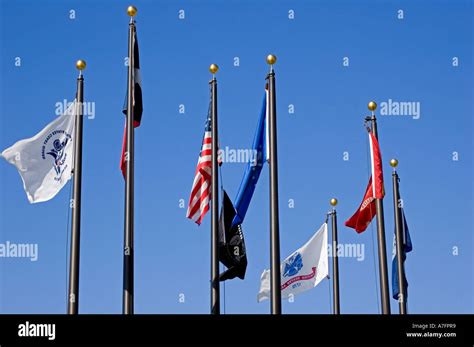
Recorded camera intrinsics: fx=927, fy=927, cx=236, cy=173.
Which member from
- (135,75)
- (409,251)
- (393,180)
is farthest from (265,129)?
(409,251)

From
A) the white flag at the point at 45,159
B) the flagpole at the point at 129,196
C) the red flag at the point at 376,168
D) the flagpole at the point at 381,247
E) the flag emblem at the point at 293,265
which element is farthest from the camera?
the flag emblem at the point at 293,265

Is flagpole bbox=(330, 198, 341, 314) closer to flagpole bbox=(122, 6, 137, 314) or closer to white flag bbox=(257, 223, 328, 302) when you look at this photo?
white flag bbox=(257, 223, 328, 302)

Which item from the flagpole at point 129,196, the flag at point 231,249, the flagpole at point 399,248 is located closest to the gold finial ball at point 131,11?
the flagpole at point 129,196

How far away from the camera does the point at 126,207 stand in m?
18.1

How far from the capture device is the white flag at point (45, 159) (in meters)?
19.1

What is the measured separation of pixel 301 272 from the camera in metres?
26.5

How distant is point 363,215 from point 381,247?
2792 mm

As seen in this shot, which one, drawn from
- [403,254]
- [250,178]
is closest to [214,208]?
[250,178]

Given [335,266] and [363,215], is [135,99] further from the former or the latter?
[335,266]

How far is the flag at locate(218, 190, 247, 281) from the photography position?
21859mm

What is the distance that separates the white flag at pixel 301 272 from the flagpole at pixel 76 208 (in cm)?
912

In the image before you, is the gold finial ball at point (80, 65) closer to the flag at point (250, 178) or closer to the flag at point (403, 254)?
the flag at point (250, 178)
